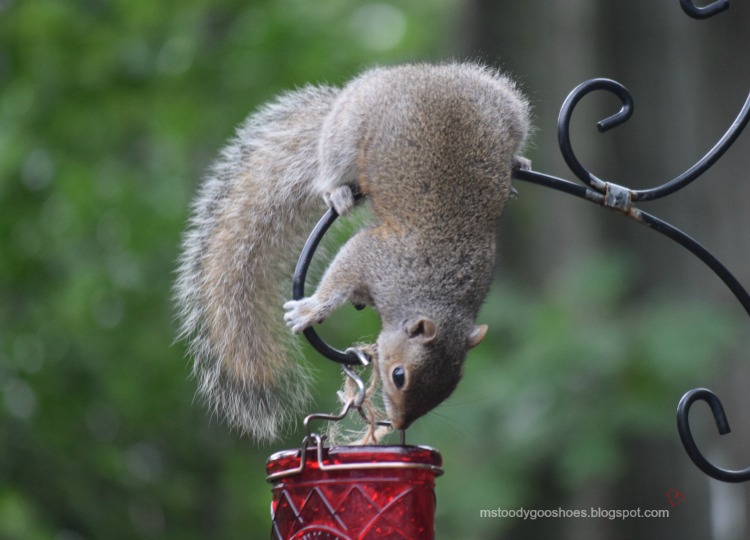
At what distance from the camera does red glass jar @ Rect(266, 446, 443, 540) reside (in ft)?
4.79

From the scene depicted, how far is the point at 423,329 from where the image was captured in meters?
2.16

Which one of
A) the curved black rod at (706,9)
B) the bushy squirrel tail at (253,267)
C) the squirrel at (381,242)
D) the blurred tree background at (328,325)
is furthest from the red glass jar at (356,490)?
the blurred tree background at (328,325)

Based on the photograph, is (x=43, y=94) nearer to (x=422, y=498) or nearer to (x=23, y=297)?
(x=23, y=297)

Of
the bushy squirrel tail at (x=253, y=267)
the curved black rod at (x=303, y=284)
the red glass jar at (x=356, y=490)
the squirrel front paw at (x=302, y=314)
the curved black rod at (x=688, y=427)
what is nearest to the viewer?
the red glass jar at (x=356, y=490)

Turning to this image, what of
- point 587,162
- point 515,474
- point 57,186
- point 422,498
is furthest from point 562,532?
point 422,498

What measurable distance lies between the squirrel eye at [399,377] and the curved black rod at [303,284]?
322mm

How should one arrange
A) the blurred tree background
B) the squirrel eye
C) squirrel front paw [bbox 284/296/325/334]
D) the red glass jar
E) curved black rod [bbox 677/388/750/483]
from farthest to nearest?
the blurred tree background, the squirrel eye, squirrel front paw [bbox 284/296/325/334], curved black rod [bbox 677/388/750/483], the red glass jar

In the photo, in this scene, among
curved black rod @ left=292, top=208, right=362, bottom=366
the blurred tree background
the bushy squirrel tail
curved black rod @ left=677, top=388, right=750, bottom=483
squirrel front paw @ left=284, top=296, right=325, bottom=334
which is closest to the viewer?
curved black rod @ left=292, top=208, right=362, bottom=366

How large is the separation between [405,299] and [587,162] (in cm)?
349

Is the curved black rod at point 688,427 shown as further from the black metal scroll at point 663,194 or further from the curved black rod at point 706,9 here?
the curved black rod at point 706,9

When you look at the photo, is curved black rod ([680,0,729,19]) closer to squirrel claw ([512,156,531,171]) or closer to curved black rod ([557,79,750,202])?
curved black rod ([557,79,750,202])

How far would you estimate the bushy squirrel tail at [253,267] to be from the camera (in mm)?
2018

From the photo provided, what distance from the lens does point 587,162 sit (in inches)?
216

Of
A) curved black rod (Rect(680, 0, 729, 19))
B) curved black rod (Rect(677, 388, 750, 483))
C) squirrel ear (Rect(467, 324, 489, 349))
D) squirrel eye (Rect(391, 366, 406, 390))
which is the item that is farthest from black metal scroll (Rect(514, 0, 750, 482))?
squirrel eye (Rect(391, 366, 406, 390))
